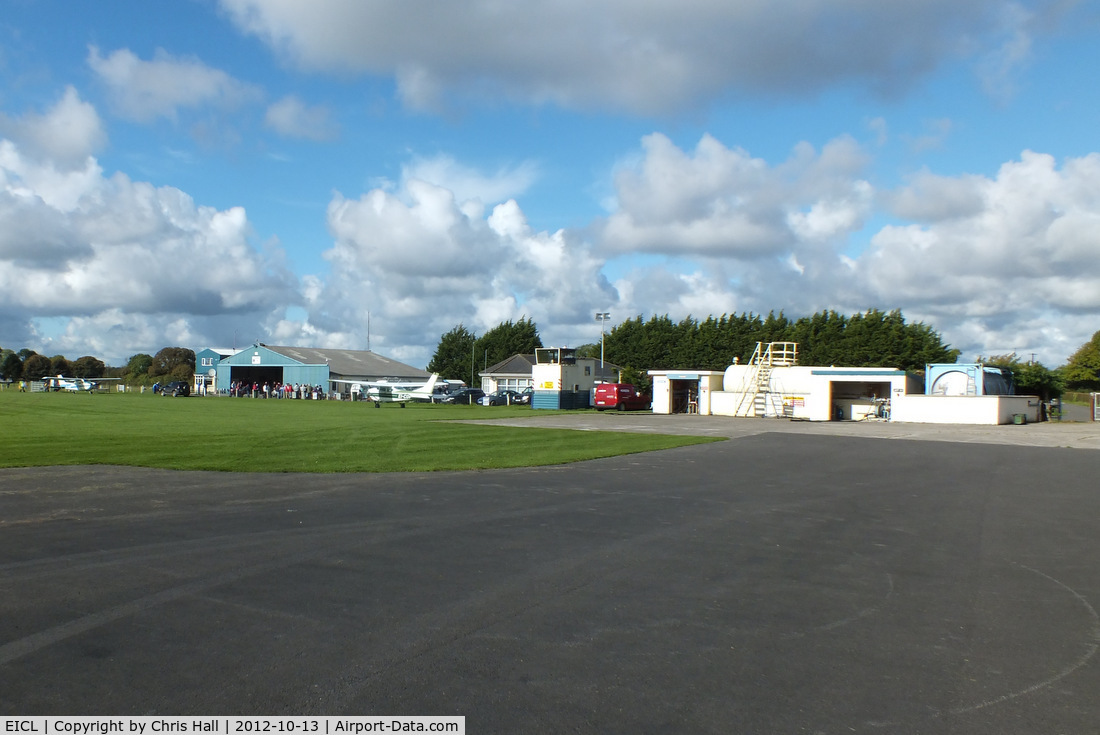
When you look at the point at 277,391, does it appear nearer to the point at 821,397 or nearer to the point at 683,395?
the point at 683,395

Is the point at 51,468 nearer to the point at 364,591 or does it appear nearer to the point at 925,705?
the point at 364,591

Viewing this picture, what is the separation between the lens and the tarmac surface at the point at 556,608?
438 cm

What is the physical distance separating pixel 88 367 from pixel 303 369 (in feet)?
297

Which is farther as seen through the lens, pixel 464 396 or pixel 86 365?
pixel 86 365

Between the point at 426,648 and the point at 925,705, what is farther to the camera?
the point at 426,648

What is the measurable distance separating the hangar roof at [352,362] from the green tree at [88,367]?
7774 centimetres

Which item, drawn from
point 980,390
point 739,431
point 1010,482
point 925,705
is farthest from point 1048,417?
point 925,705

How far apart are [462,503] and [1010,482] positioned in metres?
11.5

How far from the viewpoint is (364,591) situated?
655 cm

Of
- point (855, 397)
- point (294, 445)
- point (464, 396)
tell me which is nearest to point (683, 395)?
point (855, 397)

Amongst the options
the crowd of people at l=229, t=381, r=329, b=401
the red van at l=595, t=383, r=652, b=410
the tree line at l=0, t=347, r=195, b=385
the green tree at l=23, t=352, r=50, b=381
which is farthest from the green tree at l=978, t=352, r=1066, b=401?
the green tree at l=23, t=352, r=50, b=381

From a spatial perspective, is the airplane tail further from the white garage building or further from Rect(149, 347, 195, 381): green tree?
Rect(149, 347, 195, 381): green tree

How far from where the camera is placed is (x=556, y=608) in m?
6.18

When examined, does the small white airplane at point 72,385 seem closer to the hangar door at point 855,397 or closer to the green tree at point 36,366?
the green tree at point 36,366
